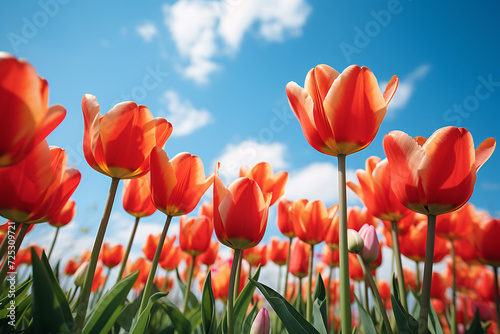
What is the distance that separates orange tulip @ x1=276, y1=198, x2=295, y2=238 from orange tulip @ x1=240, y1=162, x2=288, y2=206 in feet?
1.51

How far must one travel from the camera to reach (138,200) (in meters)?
1.60

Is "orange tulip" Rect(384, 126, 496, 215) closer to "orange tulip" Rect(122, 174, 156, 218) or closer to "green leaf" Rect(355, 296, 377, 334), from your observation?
"green leaf" Rect(355, 296, 377, 334)

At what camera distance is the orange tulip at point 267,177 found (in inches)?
68.7

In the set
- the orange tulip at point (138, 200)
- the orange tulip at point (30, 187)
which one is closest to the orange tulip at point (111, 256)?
the orange tulip at point (138, 200)

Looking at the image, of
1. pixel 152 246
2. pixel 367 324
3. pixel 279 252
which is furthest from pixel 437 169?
pixel 152 246

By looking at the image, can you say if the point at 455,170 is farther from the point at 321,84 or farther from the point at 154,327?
the point at 154,327

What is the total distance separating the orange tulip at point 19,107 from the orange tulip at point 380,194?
1230 millimetres

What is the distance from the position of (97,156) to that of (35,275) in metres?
0.43

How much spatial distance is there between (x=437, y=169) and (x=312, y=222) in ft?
3.45

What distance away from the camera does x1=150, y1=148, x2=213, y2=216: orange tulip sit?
1.14 m

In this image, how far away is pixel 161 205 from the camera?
1229mm

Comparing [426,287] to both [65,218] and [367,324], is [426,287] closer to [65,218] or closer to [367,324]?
[367,324]

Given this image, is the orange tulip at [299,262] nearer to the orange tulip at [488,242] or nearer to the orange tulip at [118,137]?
the orange tulip at [488,242]

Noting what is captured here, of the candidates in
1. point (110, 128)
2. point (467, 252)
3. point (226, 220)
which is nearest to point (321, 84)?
point (226, 220)
